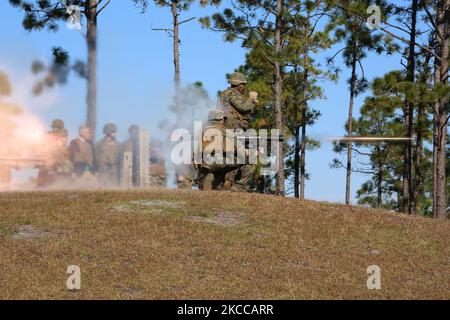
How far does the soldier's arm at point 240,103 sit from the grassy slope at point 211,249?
4001mm

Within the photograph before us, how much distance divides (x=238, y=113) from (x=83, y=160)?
227 inches

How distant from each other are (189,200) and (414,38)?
1374 cm

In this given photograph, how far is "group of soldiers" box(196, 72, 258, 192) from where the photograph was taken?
84.2ft

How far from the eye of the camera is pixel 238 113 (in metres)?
26.6

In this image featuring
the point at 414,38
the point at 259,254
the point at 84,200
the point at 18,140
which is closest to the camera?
the point at 259,254

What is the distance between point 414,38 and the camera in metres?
31.0

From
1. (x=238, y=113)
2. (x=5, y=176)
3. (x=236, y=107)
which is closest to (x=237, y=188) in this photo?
(x=238, y=113)

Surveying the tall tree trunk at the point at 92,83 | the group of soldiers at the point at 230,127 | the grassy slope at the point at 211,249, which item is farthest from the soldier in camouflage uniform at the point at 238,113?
the tall tree trunk at the point at 92,83

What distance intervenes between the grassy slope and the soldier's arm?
13.1 ft

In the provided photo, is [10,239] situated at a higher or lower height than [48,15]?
lower

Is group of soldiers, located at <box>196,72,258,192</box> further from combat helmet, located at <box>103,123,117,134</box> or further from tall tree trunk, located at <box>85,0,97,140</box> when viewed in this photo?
tall tree trunk, located at <box>85,0,97,140</box>

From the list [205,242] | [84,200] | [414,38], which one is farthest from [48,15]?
[205,242]

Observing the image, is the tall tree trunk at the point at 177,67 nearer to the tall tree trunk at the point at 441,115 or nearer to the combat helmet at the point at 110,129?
the combat helmet at the point at 110,129
